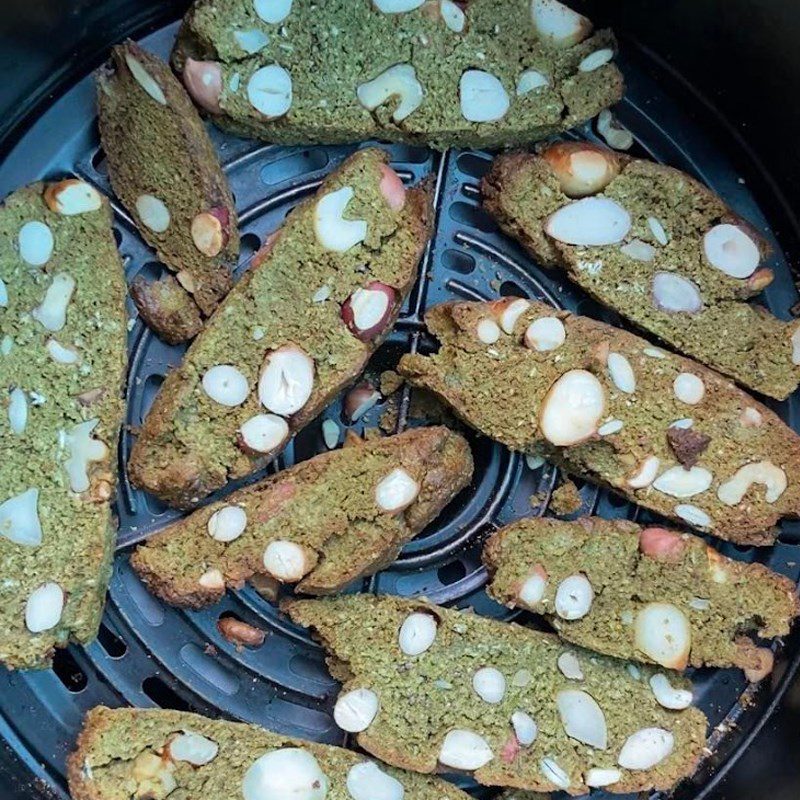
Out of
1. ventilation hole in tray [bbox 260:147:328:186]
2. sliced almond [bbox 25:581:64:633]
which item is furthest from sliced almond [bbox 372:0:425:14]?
sliced almond [bbox 25:581:64:633]

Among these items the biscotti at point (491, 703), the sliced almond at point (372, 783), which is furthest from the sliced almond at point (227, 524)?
the sliced almond at point (372, 783)

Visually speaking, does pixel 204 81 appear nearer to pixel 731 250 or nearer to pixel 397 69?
pixel 397 69

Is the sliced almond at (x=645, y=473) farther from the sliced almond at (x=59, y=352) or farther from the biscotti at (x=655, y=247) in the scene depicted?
the sliced almond at (x=59, y=352)

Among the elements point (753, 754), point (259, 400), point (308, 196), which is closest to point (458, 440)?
point (259, 400)

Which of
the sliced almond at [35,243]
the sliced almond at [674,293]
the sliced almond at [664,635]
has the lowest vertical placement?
the sliced almond at [664,635]

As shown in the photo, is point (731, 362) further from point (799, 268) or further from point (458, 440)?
point (458, 440)

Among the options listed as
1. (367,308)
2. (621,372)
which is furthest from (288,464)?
(621,372)

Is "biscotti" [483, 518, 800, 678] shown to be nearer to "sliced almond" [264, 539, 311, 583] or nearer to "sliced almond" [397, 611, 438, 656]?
"sliced almond" [397, 611, 438, 656]
